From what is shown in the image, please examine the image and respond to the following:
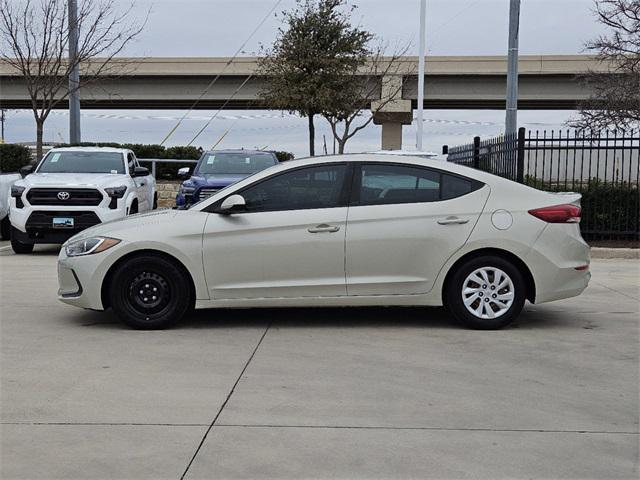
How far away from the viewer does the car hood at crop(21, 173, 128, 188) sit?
43.7 ft

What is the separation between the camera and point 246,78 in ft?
168

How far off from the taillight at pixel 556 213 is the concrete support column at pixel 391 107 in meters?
36.9

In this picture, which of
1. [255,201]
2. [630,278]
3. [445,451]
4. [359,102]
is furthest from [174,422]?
[359,102]

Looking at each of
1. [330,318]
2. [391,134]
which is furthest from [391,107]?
[330,318]

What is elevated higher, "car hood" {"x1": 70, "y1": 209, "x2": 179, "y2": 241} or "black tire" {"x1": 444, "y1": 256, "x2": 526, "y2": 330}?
"car hood" {"x1": 70, "y1": 209, "x2": 179, "y2": 241}

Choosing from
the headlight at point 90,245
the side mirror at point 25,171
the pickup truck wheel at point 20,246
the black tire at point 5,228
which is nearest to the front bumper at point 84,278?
the headlight at point 90,245

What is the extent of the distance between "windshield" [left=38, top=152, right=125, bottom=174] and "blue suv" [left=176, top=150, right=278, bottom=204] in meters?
1.43

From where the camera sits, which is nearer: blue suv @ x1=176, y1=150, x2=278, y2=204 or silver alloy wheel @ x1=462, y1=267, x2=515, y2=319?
silver alloy wheel @ x1=462, y1=267, x2=515, y2=319

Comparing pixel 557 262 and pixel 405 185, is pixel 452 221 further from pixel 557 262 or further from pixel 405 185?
pixel 557 262

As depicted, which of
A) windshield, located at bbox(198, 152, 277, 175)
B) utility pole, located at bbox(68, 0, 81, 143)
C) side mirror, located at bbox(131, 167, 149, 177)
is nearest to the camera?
side mirror, located at bbox(131, 167, 149, 177)

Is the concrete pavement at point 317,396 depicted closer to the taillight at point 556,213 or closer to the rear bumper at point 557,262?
the rear bumper at point 557,262

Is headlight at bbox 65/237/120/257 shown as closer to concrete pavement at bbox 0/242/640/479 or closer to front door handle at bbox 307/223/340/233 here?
concrete pavement at bbox 0/242/640/479

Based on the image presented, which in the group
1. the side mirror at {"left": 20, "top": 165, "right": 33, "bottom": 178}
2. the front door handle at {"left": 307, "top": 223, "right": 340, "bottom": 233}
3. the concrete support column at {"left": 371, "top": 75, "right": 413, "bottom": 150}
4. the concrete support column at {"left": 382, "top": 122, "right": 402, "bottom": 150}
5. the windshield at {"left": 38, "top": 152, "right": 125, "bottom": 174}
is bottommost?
the front door handle at {"left": 307, "top": 223, "right": 340, "bottom": 233}

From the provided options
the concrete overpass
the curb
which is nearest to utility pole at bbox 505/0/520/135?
the curb
